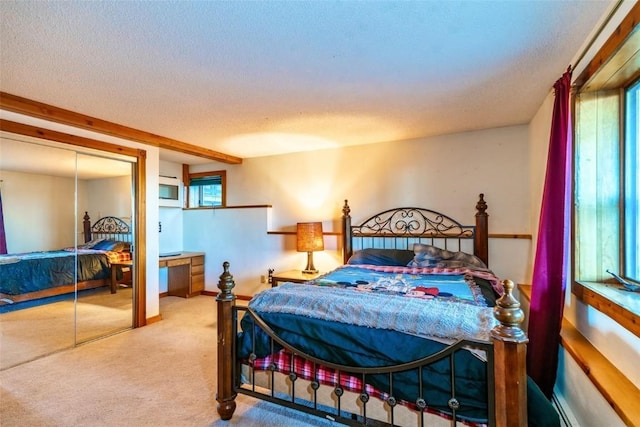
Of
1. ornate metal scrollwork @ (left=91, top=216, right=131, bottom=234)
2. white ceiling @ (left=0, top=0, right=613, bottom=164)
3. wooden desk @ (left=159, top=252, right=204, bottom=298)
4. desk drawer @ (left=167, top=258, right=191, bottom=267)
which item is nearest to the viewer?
white ceiling @ (left=0, top=0, right=613, bottom=164)

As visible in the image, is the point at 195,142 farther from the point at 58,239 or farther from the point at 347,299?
the point at 347,299

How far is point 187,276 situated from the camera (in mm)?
4805

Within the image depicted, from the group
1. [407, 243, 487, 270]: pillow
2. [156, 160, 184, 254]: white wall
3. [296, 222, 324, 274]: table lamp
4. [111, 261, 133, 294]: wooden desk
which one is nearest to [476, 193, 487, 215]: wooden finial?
[407, 243, 487, 270]: pillow

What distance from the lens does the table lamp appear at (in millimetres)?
3824

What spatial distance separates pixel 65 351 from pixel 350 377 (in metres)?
2.86

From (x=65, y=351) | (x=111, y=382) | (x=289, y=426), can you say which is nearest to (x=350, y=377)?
(x=289, y=426)

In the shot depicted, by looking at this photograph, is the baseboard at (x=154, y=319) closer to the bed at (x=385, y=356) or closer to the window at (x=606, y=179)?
the bed at (x=385, y=356)

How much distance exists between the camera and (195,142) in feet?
12.5

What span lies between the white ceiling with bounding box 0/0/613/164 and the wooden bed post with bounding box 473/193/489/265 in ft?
3.01

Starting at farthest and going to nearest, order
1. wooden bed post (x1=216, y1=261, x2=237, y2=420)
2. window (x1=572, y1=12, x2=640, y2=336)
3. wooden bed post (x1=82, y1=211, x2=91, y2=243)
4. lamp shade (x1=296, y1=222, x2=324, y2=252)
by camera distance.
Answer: lamp shade (x1=296, y1=222, x2=324, y2=252) < wooden bed post (x1=82, y1=211, x2=91, y2=243) < wooden bed post (x1=216, y1=261, x2=237, y2=420) < window (x1=572, y1=12, x2=640, y2=336)

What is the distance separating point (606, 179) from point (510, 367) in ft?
4.42

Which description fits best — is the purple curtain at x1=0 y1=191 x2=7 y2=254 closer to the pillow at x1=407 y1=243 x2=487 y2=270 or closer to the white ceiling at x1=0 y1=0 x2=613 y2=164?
the white ceiling at x1=0 y1=0 x2=613 y2=164

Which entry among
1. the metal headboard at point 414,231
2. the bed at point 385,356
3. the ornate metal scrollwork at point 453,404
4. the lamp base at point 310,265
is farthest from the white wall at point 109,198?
the ornate metal scrollwork at point 453,404

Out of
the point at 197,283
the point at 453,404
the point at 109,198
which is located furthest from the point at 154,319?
the point at 453,404
